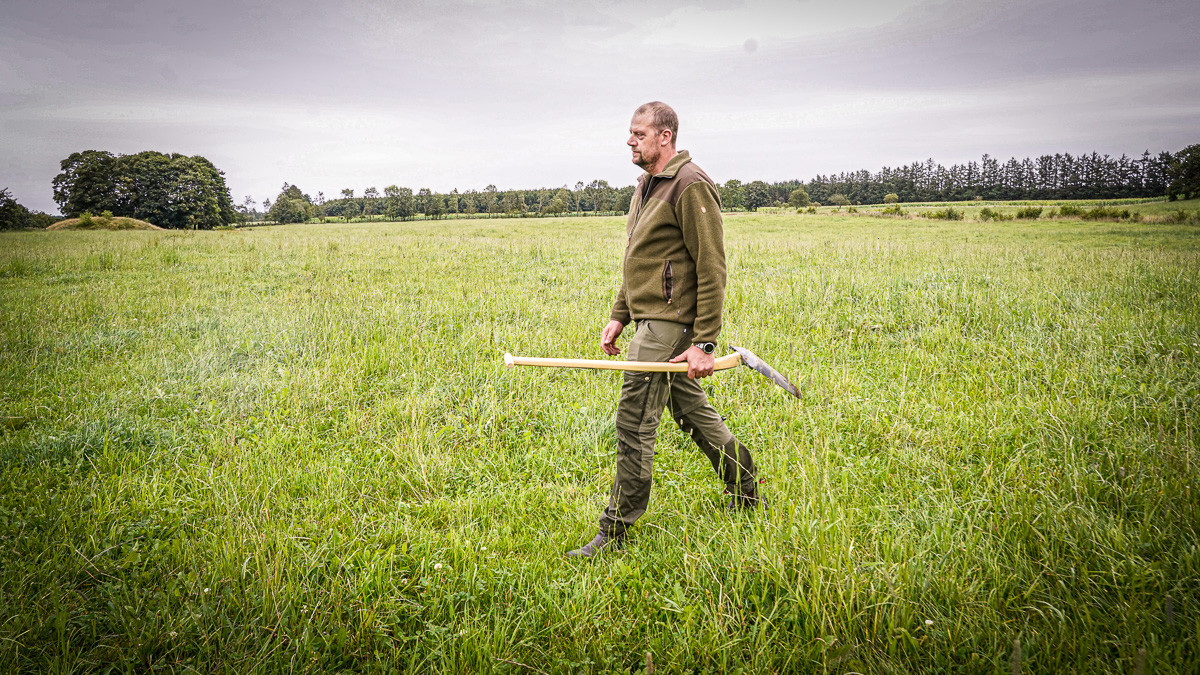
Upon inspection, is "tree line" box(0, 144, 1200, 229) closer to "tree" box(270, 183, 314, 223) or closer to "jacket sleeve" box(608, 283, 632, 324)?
"tree" box(270, 183, 314, 223)

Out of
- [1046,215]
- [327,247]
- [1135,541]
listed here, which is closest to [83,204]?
[327,247]

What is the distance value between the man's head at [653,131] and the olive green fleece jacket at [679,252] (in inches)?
3.9

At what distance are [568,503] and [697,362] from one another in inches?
57.2

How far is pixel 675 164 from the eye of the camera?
294 cm

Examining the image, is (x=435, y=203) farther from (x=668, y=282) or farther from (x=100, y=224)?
(x=668, y=282)

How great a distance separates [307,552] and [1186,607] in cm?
436

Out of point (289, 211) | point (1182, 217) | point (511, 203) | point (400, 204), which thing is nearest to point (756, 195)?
point (511, 203)

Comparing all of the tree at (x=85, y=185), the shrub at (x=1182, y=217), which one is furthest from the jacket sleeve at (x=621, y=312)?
the tree at (x=85, y=185)

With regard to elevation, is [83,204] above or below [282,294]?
above

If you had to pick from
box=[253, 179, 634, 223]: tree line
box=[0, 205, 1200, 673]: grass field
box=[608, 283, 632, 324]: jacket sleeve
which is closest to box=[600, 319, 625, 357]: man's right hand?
box=[608, 283, 632, 324]: jacket sleeve

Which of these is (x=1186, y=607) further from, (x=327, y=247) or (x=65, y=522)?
(x=327, y=247)

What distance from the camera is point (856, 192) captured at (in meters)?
136

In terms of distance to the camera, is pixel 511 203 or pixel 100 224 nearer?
pixel 100 224

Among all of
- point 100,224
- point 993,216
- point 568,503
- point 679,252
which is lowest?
point 568,503
